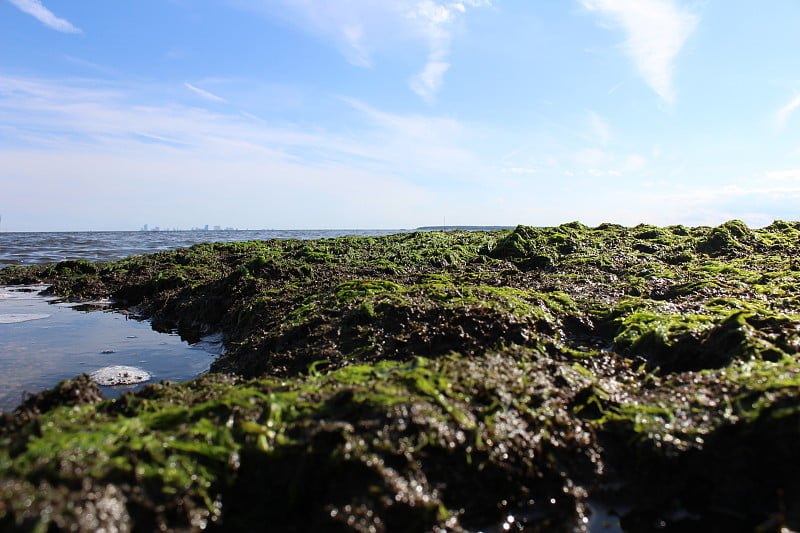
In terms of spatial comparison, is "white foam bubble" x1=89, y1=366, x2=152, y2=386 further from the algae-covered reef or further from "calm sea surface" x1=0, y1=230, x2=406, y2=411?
the algae-covered reef

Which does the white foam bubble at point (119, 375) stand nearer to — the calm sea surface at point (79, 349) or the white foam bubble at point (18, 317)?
the calm sea surface at point (79, 349)

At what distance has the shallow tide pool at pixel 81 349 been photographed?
4688mm

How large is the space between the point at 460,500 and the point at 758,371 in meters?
2.37

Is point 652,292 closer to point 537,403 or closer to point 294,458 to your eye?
point 537,403

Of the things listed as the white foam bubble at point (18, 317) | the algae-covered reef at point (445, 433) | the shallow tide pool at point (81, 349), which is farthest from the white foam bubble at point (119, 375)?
the white foam bubble at point (18, 317)

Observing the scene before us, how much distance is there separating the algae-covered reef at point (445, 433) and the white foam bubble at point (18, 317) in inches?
195

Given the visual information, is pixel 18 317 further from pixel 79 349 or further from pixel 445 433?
pixel 445 433

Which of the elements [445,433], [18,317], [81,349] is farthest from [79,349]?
[445,433]

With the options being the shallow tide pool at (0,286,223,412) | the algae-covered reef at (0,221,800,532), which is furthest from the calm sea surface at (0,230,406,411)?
the algae-covered reef at (0,221,800,532)

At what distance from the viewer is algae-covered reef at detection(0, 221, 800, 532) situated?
2172 mm

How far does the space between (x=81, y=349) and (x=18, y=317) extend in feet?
9.71

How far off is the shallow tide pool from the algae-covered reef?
1.06 meters

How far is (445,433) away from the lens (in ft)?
8.38

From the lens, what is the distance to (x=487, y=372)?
332cm
